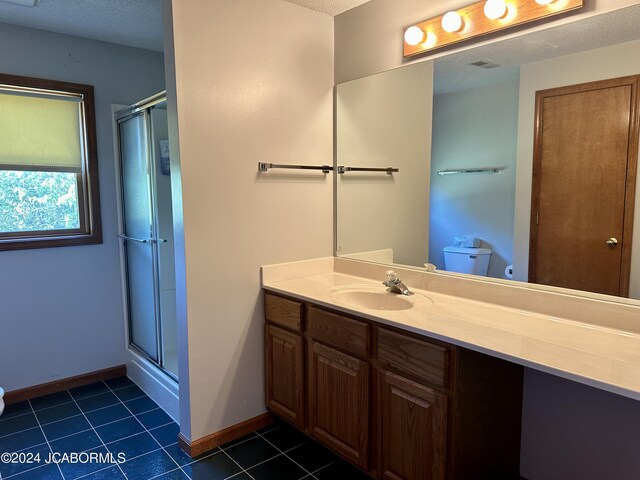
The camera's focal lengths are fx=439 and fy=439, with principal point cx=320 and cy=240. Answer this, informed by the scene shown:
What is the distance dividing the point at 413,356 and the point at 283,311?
841 millimetres

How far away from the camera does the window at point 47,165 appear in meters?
2.71

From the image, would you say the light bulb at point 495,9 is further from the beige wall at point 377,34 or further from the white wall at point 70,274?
the white wall at point 70,274

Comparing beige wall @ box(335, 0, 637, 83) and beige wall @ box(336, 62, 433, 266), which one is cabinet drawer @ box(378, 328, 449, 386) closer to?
beige wall @ box(336, 62, 433, 266)

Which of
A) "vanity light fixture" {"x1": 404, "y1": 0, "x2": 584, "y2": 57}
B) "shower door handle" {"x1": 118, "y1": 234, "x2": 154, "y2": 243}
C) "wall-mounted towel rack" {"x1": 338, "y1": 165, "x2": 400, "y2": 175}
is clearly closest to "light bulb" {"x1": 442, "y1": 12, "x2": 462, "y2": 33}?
"vanity light fixture" {"x1": 404, "y1": 0, "x2": 584, "y2": 57}

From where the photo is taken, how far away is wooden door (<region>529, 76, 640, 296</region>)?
5.15 feet

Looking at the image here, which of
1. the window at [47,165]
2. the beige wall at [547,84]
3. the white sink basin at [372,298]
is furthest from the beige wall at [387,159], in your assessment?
the window at [47,165]

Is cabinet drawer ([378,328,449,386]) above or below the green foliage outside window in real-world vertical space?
below

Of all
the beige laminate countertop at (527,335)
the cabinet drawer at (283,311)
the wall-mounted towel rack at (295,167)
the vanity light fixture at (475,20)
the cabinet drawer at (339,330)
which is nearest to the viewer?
the beige laminate countertop at (527,335)

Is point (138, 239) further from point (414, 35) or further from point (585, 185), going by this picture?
point (585, 185)

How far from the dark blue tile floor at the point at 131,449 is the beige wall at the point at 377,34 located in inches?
80.5

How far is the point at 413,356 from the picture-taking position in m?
1.65

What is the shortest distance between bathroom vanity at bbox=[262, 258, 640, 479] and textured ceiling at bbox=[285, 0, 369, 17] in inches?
58.0

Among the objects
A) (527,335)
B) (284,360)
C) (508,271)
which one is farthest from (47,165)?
(527,335)

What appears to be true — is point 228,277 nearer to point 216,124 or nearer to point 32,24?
point 216,124
